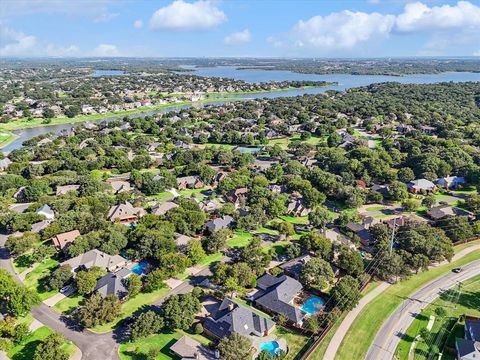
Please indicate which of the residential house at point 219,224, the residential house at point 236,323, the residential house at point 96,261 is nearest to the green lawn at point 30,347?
the residential house at point 96,261

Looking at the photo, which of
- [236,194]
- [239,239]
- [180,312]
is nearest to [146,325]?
[180,312]

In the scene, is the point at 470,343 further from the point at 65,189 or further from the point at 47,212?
the point at 65,189

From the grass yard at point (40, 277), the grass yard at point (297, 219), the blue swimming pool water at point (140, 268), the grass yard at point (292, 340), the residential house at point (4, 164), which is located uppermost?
the residential house at point (4, 164)

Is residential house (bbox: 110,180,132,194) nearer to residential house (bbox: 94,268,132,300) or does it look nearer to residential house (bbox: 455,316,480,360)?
residential house (bbox: 94,268,132,300)

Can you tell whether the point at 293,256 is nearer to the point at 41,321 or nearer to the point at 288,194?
the point at 288,194

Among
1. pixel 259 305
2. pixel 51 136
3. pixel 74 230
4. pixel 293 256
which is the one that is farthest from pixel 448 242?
pixel 51 136

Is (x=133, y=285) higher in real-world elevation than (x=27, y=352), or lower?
→ higher

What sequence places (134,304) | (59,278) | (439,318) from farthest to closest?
(59,278) → (134,304) → (439,318)

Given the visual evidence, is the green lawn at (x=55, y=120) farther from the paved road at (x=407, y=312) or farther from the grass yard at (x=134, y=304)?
the paved road at (x=407, y=312)
